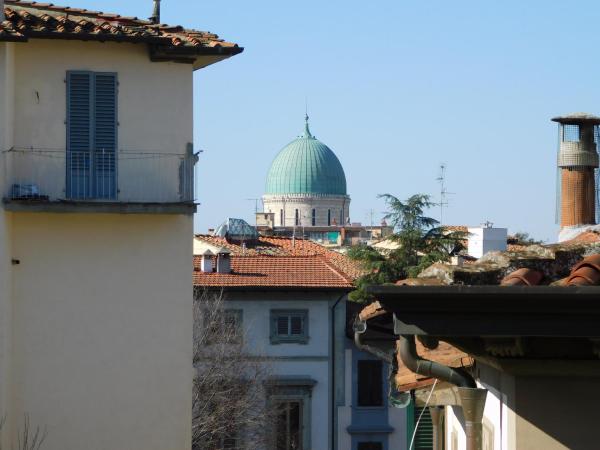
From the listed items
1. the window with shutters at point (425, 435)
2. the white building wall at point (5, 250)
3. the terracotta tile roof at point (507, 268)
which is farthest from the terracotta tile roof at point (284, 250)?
the terracotta tile roof at point (507, 268)

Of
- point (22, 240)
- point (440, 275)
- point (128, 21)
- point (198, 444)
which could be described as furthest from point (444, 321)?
point (198, 444)

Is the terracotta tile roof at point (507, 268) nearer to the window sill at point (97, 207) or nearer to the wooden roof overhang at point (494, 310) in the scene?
the wooden roof overhang at point (494, 310)

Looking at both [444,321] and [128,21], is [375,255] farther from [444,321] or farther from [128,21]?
[444,321]

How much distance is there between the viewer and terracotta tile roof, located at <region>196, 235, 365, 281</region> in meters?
43.3

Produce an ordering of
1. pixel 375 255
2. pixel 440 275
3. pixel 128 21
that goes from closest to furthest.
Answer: pixel 440 275 < pixel 128 21 < pixel 375 255

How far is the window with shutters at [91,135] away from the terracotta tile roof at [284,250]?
24946mm

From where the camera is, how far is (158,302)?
635 inches

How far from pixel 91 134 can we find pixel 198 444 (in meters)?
12.6

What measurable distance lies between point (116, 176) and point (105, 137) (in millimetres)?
453

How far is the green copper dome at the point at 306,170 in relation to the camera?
496 feet

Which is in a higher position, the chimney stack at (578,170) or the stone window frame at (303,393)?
the chimney stack at (578,170)

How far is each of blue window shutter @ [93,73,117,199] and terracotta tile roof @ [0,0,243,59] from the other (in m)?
0.55

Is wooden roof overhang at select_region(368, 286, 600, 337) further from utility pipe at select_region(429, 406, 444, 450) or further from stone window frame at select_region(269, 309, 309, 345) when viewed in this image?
stone window frame at select_region(269, 309, 309, 345)

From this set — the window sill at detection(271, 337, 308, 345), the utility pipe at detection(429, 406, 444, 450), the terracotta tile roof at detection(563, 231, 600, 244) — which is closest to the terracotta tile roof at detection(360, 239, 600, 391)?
the terracotta tile roof at detection(563, 231, 600, 244)
